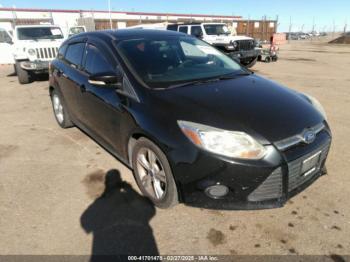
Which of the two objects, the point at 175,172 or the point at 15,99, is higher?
the point at 175,172

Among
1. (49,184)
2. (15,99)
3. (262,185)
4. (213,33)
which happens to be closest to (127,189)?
(49,184)

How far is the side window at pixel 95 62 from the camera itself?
3.61 m

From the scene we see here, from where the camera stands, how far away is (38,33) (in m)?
11.3


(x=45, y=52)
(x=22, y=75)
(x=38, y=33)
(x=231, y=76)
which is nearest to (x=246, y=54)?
(x=45, y=52)

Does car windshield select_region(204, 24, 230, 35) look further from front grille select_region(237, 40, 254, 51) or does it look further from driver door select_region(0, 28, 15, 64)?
driver door select_region(0, 28, 15, 64)

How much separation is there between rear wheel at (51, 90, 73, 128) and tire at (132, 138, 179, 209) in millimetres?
2504

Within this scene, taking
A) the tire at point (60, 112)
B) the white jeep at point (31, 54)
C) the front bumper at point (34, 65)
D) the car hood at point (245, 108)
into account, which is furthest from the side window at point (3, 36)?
the car hood at point (245, 108)

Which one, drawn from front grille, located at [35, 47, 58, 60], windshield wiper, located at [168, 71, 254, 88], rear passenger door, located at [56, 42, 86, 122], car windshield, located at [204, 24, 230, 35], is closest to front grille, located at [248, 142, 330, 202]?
windshield wiper, located at [168, 71, 254, 88]

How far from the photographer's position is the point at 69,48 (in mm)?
4863

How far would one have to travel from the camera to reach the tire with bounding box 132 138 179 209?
9.36ft

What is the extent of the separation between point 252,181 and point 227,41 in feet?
41.1

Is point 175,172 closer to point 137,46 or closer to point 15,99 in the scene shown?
point 137,46

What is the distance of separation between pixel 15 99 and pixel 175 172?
7.26 metres

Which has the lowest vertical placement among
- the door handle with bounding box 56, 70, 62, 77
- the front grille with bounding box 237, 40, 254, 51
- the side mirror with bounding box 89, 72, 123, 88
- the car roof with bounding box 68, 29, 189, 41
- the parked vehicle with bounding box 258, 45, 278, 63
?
the parked vehicle with bounding box 258, 45, 278, 63
